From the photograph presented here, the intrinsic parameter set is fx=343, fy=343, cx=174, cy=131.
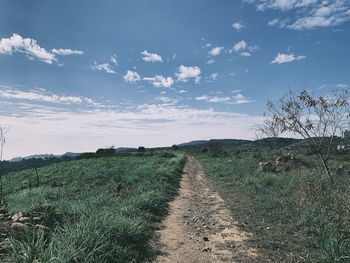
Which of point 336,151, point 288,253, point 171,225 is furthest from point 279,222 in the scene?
point 336,151

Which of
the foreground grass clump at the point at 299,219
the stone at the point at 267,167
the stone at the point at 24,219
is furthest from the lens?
the stone at the point at 267,167

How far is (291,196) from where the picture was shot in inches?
498

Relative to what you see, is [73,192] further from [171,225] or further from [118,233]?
[118,233]

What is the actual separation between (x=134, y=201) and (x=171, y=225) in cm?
200

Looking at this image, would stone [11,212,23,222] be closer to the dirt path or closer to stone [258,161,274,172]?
the dirt path

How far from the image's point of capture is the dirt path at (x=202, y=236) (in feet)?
23.8

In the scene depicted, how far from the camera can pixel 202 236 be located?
8805mm

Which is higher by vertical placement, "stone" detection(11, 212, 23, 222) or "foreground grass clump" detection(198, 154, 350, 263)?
"stone" detection(11, 212, 23, 222)

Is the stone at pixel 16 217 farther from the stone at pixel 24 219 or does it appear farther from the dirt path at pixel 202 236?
the dirt path at pixel 202 236

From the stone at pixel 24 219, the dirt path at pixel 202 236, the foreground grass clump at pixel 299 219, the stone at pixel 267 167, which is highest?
the stone at pixel 267 167

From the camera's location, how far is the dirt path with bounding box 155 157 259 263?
23.8ft

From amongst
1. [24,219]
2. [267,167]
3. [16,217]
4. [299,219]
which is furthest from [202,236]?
[267,167]

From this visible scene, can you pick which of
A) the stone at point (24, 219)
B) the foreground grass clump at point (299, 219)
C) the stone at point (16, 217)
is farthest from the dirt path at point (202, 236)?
the stone at point (16, 217)

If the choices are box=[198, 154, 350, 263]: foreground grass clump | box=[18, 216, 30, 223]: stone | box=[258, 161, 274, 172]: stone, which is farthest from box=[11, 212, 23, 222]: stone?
box=[258, 161, 274, 172]: stone
